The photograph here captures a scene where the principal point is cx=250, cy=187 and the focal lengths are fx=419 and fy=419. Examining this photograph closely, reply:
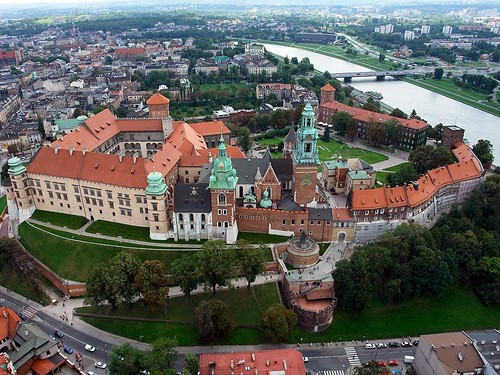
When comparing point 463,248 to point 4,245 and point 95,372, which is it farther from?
point 4,245

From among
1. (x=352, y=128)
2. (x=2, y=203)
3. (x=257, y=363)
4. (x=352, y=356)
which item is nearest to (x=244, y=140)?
(x=352, y=128)

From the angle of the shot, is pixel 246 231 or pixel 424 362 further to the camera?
pixel 246 231

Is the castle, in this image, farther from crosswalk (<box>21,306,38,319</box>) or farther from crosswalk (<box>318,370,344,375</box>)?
crosswalk (<box>318,370,344,375</box>)

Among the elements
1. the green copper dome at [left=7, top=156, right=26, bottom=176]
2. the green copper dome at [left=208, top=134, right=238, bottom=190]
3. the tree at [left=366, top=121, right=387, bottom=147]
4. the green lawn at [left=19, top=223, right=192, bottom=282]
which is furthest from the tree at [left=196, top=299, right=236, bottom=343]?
the tree at [left=366, top=121, right=387, bottom=147]

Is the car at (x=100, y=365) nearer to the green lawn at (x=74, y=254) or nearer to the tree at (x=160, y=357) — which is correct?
the tree at (x=160, y=357)

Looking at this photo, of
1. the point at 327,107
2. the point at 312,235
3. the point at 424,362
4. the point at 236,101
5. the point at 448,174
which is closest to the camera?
the point at 424,362

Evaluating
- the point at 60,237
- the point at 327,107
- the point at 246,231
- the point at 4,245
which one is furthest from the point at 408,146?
the point at 4,245

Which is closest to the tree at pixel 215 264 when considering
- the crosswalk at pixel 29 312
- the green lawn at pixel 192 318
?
the green lawn at pixel 192 318
